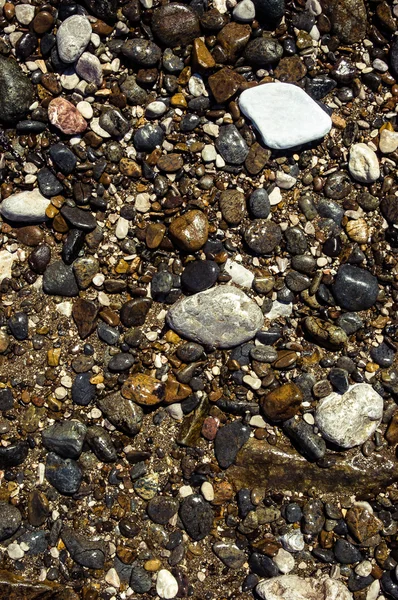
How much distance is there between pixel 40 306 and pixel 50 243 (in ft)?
A: 1.34

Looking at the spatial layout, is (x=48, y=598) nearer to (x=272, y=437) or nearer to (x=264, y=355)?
(x=272, y=437)

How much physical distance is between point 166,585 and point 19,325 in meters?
1.87

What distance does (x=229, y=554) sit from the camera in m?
3.53

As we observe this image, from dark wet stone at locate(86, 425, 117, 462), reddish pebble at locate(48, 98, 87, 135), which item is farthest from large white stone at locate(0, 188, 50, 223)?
dark wet stone at locate(86, 425, 117, 462)

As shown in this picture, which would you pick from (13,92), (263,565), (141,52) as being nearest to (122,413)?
(263,565)

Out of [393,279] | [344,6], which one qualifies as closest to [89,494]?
[393,279]

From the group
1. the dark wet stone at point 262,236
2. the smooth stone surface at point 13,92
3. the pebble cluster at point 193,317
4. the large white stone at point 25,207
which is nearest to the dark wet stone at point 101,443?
the pebble cluster at point 193,317

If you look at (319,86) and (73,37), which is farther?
(319,86)

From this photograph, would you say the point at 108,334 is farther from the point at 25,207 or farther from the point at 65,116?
the point at 65,116

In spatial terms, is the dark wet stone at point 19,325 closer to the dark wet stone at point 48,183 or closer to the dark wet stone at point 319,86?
the dark wet stone at point 48,183

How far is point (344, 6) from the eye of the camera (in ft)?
11.6

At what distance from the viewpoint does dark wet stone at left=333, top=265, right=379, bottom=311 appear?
348 centimetres

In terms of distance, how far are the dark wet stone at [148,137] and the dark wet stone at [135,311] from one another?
3.15ft

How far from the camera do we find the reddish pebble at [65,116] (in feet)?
11.4
